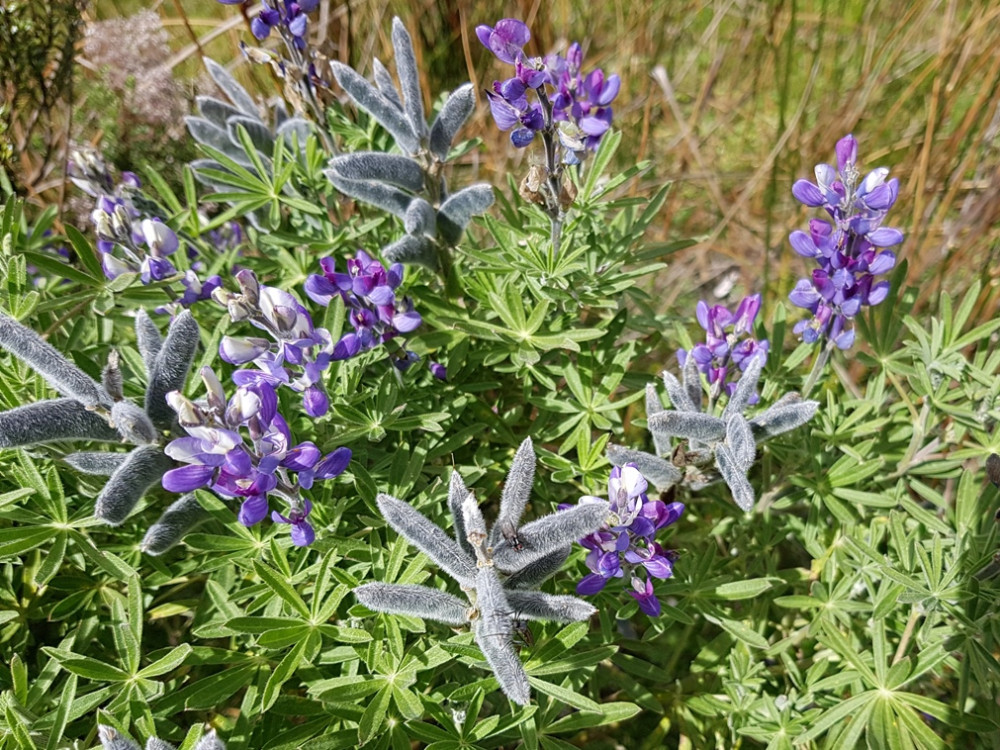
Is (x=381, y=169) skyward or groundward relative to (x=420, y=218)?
skyward

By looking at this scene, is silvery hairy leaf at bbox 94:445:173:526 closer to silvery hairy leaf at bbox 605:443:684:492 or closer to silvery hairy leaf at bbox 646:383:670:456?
silvery hairy leaf at bbox 605:443:684:492

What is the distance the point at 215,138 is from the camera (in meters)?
2.60

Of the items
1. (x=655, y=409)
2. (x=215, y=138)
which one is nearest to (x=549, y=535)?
(x=655, y=409)

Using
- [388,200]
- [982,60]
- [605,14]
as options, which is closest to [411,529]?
[388,200]

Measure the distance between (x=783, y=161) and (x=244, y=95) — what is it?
297 cm

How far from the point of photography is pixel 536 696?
1.99 meters

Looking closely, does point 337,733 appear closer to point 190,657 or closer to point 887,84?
point 190,657

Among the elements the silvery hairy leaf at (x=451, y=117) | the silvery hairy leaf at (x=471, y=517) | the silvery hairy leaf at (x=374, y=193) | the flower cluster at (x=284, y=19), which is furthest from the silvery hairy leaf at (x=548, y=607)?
the flower cluster at (x=284, y=19)

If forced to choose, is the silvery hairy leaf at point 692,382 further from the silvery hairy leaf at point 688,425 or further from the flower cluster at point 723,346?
the silvery hairy leaf at point 688,425

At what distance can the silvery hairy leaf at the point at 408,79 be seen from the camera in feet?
7.25

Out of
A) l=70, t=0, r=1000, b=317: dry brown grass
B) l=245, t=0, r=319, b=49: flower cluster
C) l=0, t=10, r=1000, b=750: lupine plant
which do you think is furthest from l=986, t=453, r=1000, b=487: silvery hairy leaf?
l=245, t=0, r=319, b=49: flower cluster

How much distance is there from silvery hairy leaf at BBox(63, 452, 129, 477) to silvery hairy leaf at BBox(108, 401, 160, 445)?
0.14m

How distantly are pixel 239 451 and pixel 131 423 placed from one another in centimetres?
29

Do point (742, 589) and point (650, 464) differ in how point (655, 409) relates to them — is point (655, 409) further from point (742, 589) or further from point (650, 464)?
point (742, 589)
